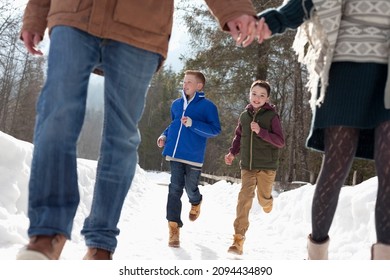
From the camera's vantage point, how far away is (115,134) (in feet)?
7.89

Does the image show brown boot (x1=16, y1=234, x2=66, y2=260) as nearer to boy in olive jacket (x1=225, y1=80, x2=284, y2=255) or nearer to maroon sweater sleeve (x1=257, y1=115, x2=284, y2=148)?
boy in olive jacket (x1=225, y1=80, x2=284, y2=255)

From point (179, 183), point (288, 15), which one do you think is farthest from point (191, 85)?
point (288, 15)

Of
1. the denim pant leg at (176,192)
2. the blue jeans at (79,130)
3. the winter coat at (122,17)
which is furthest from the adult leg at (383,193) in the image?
the denim pant leg at (176,192)

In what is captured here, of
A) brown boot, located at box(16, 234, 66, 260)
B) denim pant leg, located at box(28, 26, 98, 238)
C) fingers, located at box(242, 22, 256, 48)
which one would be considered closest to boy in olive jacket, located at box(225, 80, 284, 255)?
fingers, located at box(242, 22, 256, 48)

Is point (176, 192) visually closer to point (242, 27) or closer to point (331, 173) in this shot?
point (331, 173)

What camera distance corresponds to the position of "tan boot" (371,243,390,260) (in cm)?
231

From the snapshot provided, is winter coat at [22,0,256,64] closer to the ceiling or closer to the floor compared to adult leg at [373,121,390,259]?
closer to the ceiling

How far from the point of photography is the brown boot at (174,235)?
513cm

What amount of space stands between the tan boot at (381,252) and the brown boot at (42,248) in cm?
157

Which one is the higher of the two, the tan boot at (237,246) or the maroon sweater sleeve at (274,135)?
the maroon sweater sleeve at (274,135)

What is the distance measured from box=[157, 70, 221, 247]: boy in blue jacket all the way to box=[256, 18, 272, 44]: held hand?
2.97m

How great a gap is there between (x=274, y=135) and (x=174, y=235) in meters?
1.78

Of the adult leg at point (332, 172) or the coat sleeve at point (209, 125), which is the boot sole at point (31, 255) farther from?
the coat sleeve at point (209, 125)

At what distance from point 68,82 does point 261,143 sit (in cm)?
404
